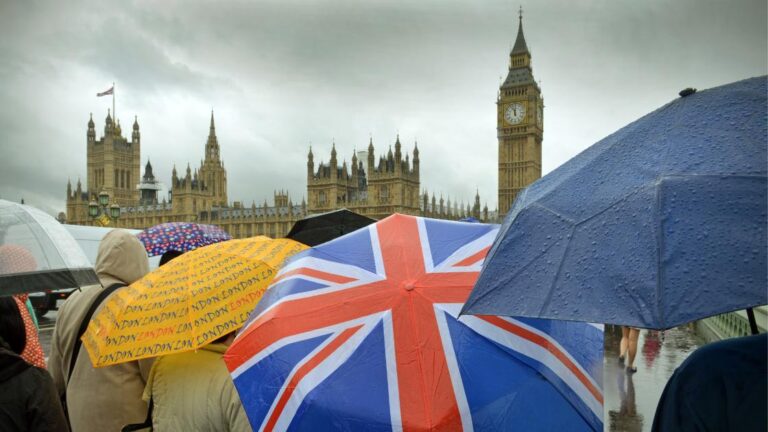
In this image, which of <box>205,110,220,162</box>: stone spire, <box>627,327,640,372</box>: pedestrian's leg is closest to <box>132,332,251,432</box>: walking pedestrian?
<box>627,327,640,372</box>: pedestrian's leg

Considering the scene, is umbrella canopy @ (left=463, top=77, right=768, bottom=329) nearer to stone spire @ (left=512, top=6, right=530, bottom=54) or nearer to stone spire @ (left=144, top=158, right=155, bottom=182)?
stone spire @ (left=512, top=6, right=530, bottom=54)

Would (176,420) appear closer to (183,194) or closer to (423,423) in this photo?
(423,423)

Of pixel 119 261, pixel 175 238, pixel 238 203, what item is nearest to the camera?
pixel 119 261

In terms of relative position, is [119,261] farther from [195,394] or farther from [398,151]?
[398,151]

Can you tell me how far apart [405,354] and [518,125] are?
57675 millimetres

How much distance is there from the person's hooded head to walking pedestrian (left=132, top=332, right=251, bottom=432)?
0.75 m

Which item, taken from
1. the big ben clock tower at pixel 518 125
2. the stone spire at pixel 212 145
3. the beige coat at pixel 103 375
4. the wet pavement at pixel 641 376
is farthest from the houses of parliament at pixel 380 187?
the beige coat at pixel 103 375

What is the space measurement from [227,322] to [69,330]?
1151 mm

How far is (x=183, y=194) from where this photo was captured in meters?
66.1

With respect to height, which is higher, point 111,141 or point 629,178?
point 111,141

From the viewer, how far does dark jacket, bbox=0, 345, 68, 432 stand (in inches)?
80.7

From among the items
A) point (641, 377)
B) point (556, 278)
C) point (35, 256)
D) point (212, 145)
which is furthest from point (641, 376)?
point (212, 145)

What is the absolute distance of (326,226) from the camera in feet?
16.0

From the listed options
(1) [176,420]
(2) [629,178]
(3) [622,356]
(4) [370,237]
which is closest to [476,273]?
(4) [370,237]
